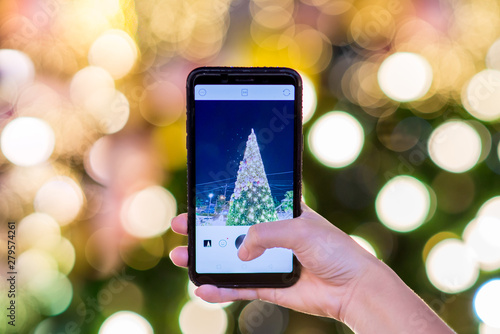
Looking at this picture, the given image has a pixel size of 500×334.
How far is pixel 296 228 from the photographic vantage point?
0.59 m

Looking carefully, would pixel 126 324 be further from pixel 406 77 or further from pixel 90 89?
pixel 406 77

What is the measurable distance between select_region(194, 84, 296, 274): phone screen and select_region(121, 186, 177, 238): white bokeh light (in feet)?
0.42

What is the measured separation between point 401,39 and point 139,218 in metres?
0.52

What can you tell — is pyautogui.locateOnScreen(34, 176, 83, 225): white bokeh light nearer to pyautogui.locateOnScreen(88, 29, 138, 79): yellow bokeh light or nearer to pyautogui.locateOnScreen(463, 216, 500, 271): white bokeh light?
pyautogui.locateOnScreen(88, 29, 138, 79): yellow bokeh light

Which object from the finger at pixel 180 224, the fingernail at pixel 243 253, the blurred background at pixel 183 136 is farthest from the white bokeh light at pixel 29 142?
the fingernail at pixel 243 253

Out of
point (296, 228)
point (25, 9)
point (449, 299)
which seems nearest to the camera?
point (296, 228)

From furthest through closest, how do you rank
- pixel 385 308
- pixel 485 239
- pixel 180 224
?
pixel 485 239, pixel 180 224, pixel 385 308

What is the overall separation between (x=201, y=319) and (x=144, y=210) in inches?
8.3

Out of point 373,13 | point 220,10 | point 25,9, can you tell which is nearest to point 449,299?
point 373,13

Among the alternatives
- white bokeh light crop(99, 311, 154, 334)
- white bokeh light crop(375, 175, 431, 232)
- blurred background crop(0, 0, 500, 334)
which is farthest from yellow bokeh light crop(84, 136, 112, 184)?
white bokeh light crop(375, 175, 431, 232)

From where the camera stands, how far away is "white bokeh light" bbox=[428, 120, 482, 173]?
0.75m

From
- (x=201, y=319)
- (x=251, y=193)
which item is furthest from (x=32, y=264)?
(x=251, y=193)

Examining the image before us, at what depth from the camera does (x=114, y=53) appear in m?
0.72

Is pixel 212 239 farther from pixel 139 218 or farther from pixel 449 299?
pixel 449 299
